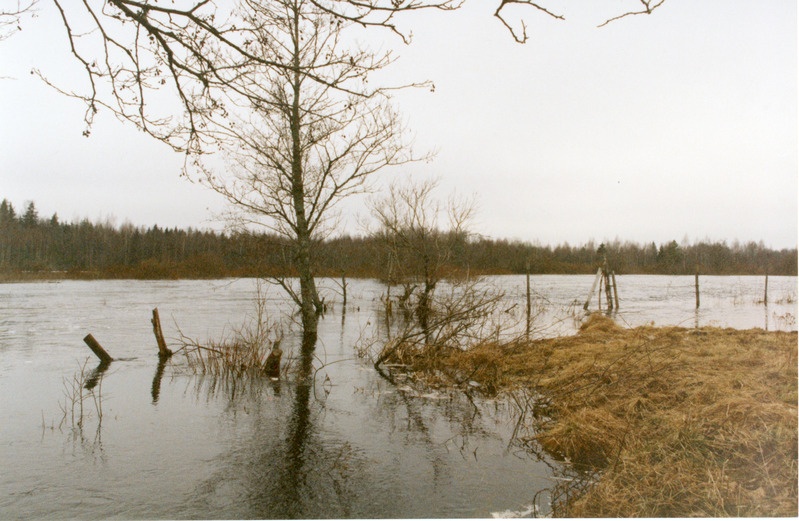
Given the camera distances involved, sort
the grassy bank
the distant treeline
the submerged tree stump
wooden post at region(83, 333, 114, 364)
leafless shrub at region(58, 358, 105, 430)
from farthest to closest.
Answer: the distant treeline < wooden post at region(83, 333, 114, 364) < the submerged tree stump < leafless shrub at region(58, 358, 105, 430) < the grassy bank

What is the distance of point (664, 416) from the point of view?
278 inches

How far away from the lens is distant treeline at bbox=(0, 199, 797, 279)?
2410 centimetres

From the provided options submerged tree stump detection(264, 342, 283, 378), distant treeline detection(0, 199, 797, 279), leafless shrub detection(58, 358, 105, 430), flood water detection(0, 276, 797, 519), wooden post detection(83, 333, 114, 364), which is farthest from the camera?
distant treeline detection(0, 199, 797, 279)

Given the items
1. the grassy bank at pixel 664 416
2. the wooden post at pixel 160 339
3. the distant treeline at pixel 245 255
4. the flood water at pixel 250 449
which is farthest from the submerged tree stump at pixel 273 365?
the distant treeline at pixel 245 255

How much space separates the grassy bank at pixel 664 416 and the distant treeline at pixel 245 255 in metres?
9.41

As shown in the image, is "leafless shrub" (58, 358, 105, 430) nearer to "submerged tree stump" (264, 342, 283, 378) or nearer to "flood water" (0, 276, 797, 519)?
"flood water" (0, 276, 797, 519)

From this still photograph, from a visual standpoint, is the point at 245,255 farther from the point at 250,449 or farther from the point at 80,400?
the point at 250,449

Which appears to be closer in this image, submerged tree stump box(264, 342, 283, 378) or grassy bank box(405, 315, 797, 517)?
grassy bank box(405, 315, 797, 517)

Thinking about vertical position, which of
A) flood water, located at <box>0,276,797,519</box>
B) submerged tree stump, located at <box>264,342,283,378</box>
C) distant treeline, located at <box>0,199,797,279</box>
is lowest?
flood water, located at <box>0,276,797,519</box>

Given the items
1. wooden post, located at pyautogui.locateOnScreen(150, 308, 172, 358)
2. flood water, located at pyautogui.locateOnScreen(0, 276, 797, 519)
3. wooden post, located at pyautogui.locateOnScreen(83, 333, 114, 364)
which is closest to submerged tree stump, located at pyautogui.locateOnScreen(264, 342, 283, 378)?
flood water, located at pyautogui.locateOnScreen(0, 276, 797, 519)

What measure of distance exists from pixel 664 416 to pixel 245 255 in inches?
544

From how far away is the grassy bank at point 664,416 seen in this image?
507 centimetres

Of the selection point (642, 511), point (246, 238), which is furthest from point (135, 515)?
point (246, 238)

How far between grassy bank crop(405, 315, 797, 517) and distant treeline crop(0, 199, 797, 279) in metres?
9.41
